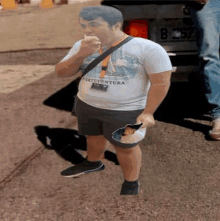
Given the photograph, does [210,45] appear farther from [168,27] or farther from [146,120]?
[146,120]

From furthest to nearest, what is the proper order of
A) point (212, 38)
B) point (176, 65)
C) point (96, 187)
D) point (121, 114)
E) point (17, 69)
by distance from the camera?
point (17, 69), point (176, 65), point (212, 38), point (96, 187), point (121, 114)

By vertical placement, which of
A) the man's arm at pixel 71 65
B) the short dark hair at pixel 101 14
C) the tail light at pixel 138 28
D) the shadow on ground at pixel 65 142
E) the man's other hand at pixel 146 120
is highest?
the short dark hair at pixel 101 14

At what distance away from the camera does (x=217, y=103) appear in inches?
135

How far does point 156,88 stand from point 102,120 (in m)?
0.45

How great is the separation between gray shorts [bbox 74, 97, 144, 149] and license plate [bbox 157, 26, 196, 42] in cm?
169

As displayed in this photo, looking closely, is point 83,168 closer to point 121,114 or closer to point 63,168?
point 63,168

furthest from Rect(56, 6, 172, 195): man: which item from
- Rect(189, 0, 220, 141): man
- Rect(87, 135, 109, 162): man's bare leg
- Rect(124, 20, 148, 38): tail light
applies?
Rect(124, 20, 148, 38): tail light

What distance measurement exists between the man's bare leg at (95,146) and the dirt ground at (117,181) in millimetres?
153

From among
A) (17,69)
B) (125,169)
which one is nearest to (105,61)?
(125,169)

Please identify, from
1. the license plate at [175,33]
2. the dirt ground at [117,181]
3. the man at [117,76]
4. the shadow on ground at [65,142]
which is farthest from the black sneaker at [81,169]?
the license plate at [175,33]

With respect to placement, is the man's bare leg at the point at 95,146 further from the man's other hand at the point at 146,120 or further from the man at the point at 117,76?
the man's other hand at the point at 146,120

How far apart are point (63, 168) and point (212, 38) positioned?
1.96m

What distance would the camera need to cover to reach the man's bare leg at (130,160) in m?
2.33

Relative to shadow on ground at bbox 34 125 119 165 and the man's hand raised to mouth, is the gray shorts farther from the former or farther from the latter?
shadow on ground at bbox 34 125 119 165
